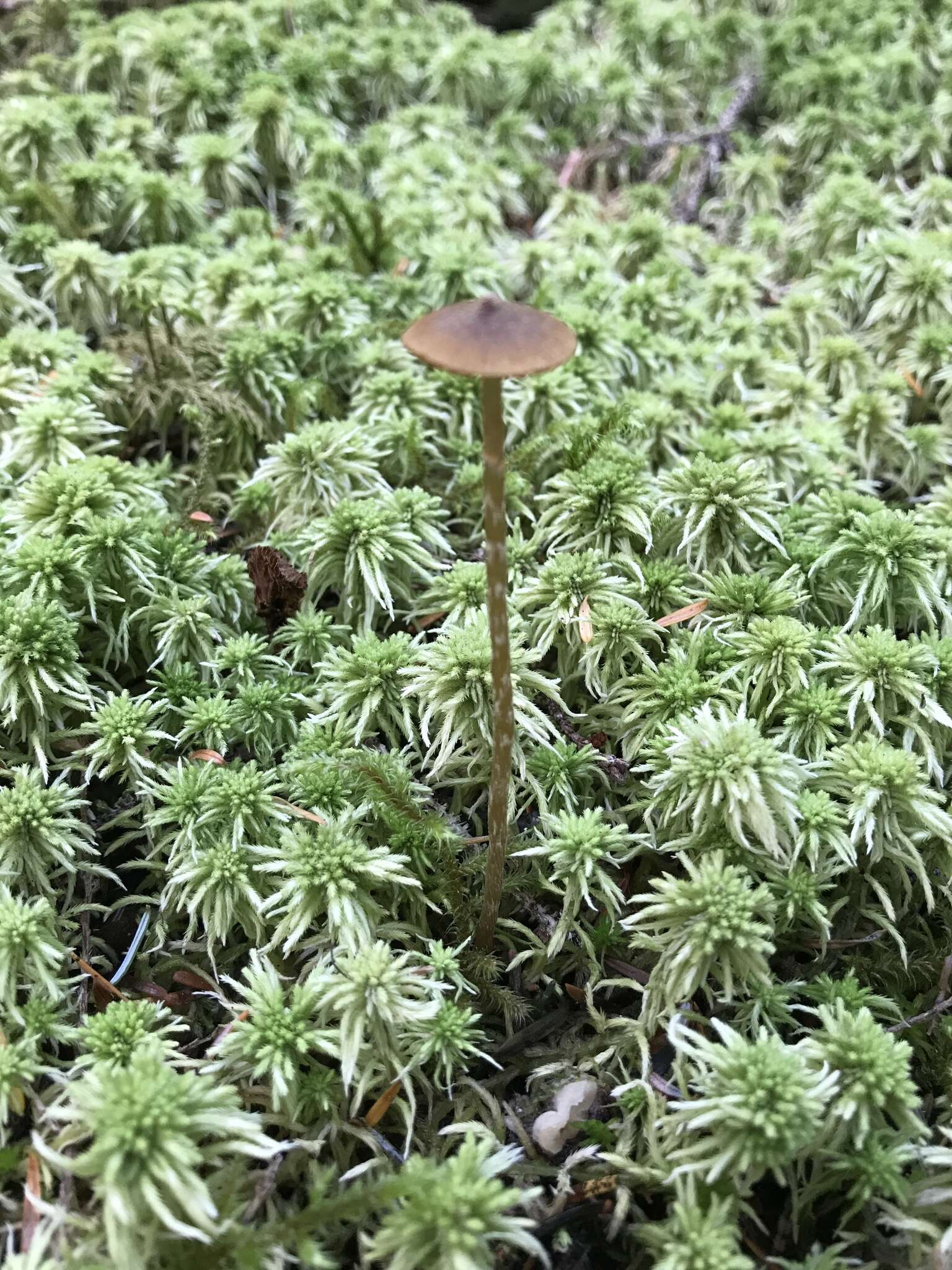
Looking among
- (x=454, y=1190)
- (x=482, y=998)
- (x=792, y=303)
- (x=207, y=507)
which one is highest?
(x=792, y=303)

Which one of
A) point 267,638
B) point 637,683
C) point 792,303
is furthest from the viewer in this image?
point 792,303

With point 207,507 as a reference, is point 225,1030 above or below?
below

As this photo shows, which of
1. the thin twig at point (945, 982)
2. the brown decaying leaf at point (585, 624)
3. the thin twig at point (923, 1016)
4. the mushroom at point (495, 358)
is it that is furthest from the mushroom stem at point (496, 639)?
the thin twig at point (945, 982)

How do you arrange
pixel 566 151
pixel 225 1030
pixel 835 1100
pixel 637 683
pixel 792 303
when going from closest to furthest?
pixel 835 1100, pixel 225 1030, pixel 637 683, pixel 792 303, pixel 566 151

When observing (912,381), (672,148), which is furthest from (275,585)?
(672,148)

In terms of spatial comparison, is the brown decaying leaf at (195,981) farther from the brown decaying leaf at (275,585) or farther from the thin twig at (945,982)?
the thin twig at (945,982)

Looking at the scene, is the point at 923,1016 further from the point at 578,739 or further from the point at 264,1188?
the point at 264,1188

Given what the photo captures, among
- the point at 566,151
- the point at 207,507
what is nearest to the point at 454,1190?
the point at 207,507

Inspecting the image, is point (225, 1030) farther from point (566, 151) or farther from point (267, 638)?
point (566, 151)
